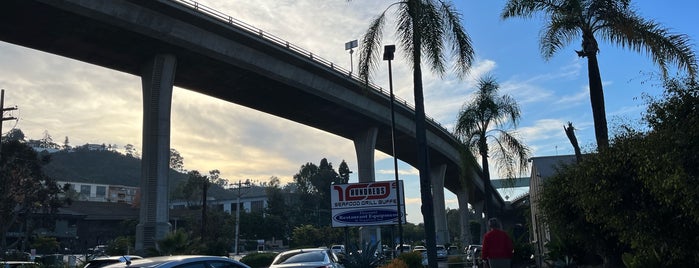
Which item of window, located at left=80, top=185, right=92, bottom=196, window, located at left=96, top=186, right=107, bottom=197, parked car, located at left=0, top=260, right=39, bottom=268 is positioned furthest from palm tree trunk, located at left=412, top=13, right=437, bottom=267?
window, located at left=96, top=186, right=107, bottom=197

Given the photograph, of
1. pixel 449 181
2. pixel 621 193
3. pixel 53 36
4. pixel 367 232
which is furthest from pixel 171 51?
pixel 449 181

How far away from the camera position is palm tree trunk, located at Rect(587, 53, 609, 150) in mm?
15414

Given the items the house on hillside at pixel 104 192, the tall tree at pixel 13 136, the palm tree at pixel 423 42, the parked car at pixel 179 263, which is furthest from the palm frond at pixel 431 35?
the house on hillside at pixel 104 192

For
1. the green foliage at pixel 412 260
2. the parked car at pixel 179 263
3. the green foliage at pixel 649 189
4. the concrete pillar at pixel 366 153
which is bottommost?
the green foliage at pixel 412 260

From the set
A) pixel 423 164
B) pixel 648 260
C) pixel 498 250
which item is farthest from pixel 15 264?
pixel 648 260

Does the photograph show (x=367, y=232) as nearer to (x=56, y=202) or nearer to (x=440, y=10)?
(x=56, y=202)

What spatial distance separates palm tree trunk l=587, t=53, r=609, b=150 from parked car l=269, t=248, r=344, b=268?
8115 millimetres

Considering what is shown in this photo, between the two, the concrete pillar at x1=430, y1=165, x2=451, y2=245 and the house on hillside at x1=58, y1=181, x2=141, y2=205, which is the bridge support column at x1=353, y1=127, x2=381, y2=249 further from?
the house on hillside at x1=58, y1=181, x2=141, y2=205

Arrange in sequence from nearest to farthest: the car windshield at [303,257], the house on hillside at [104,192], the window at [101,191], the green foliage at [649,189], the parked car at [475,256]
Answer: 1. the green foliage at [649,189]
2. the car windshield at [303,257]
3. the parked car at [475,256]
4. the house on hillside at [104,192]
5. the window at [101,191]

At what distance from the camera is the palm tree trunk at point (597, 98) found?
15414 mm

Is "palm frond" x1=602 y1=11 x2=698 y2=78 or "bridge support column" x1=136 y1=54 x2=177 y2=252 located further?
"bridge support column" x1=136 y1=54 x2=177 y2=252

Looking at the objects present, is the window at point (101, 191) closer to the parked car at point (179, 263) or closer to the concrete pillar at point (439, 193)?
the concrete pillar at point (439, 193)

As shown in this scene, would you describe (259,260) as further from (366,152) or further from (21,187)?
(21,187)

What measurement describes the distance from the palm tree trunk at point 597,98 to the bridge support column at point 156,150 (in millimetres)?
24483
